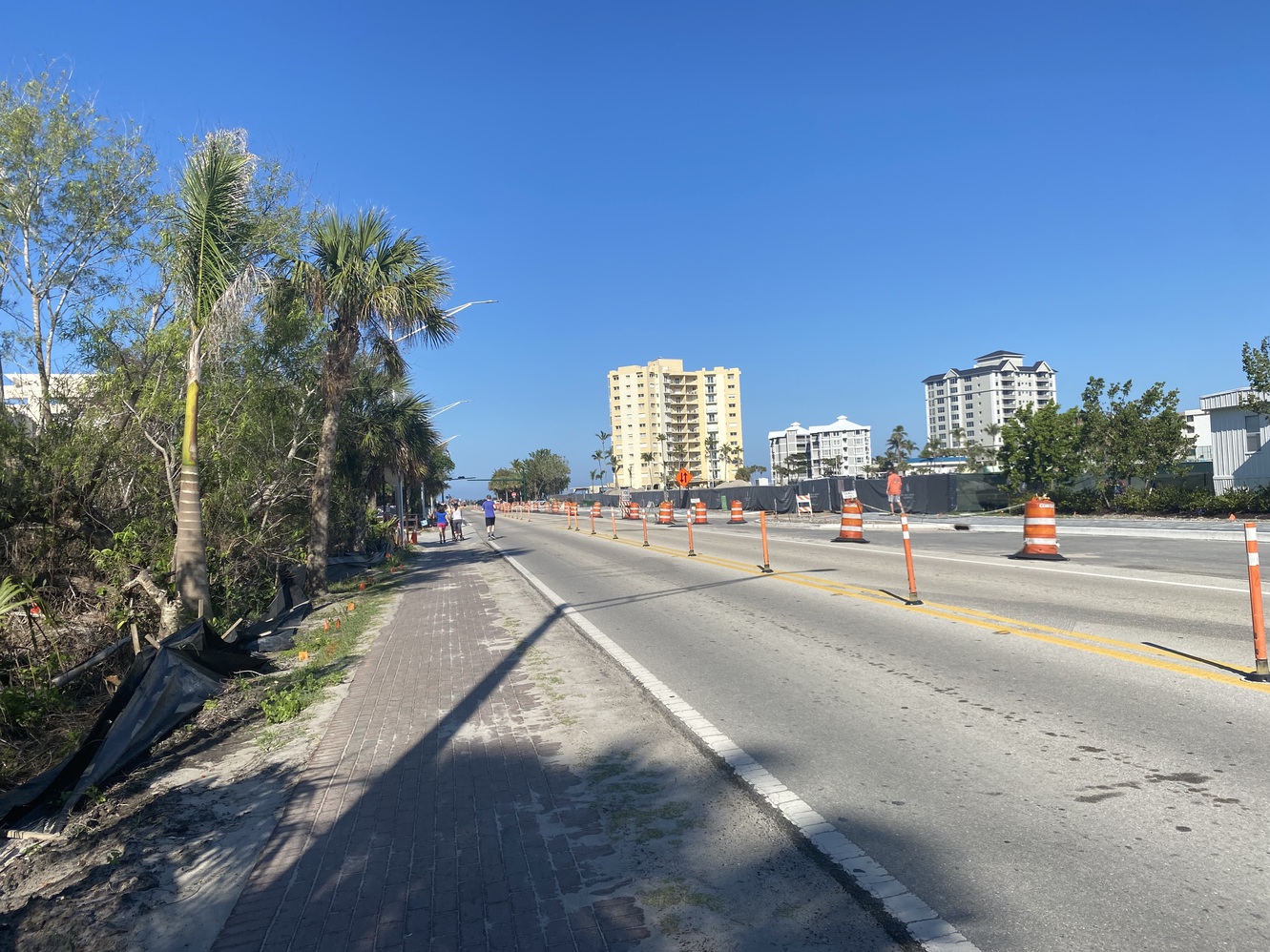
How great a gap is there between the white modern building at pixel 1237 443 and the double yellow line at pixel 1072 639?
3083 cm

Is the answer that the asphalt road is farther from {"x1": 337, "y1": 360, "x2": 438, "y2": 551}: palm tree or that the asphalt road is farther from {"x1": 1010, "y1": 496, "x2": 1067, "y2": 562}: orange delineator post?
{"x1": 337, "y1": 360, "x2": 438, "y2": 551}: palm tree

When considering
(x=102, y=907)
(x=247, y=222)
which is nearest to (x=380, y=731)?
(x=102, y=907)

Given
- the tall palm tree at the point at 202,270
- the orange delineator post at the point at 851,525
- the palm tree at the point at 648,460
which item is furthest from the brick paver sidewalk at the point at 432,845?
the palm tree at the point at 648,460

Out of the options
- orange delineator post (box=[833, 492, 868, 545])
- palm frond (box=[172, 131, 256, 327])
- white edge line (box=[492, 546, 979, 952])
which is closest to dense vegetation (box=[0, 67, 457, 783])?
palm frond (box=[172, 131, 256, 327])

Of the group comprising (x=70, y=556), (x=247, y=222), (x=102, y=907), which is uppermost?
(x=247, y=222)

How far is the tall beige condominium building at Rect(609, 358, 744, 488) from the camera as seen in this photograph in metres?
159

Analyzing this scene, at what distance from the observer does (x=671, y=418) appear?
163500mm

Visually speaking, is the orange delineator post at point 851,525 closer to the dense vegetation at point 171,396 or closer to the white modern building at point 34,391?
the dense vegetation at point 171,396

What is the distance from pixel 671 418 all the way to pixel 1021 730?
158140 mm

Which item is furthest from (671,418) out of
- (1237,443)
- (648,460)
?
(1237,443)

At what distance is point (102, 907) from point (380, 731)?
281 cm

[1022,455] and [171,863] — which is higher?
[1022,455]

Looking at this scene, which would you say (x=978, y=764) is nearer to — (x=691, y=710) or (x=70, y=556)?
(x=691, y=710)

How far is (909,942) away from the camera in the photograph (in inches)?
131
